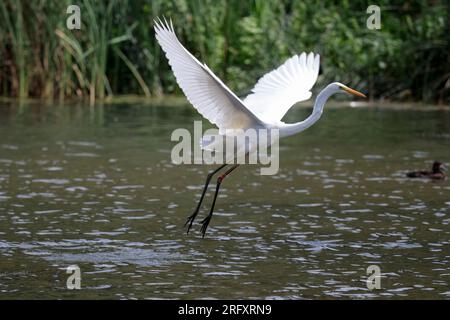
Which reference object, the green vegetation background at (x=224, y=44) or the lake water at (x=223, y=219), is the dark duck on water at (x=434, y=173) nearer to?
the lake water at (x=223, y=219)

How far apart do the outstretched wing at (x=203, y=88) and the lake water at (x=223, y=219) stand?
936mm

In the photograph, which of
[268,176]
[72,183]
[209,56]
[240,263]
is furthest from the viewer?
[209,56]

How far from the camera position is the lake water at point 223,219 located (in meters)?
6.51

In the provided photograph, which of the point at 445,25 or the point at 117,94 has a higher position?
the point at 445,25

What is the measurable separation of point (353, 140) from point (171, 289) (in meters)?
7.86

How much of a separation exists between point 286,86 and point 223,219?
4.28 feet

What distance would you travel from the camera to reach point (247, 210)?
29.7 ft

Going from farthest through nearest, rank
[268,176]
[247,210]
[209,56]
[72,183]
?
1. [209,56]
2. [268,176]
3. [72,183]
4. [247,210]

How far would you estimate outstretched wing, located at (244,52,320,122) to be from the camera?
28.3ft

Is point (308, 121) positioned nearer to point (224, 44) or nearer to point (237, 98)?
point (237, 98)

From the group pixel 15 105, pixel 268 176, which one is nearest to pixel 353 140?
pixel 268 176

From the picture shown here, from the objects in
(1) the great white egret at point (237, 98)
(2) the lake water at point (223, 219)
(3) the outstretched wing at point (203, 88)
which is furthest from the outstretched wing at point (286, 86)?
(2) the lake water at point (223, 219)

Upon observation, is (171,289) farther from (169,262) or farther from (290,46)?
(290,46)

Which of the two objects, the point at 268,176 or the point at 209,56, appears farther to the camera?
the point at 209,56
